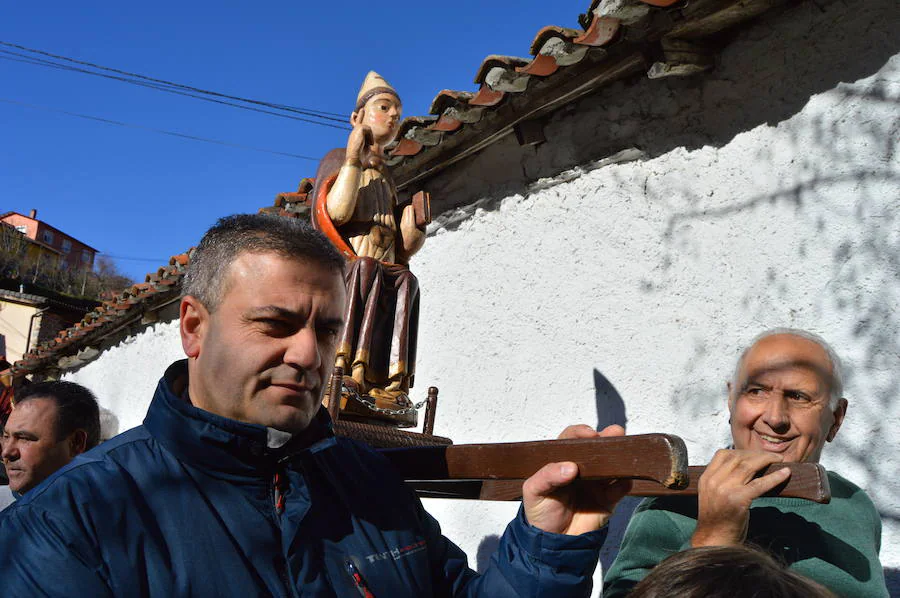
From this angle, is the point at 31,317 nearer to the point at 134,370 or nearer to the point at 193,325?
the point at 134,370

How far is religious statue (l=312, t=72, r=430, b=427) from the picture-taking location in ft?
9.78

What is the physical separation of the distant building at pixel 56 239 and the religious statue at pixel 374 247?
41.5 meters

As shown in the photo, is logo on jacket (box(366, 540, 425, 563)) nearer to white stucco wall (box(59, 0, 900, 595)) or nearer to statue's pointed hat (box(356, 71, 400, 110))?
white stucco wall (box(59, 0, 900, 595))

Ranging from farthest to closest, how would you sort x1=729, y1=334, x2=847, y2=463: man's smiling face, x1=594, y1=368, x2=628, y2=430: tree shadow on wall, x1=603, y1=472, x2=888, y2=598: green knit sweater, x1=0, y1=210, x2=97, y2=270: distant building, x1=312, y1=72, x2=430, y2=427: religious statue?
x1=0, y1=210, x2=97, y2=270: distant building < x1=594, y1=368, x2=628, y2=430: tree shadow on wall < x1=312, y1=72, x2=430, y2=427: religious statue < x1=729, y1=334, x2=847, y2=463: man's smiling face < x1=603, y1=472, x2=888, y2=598: green knit sweater

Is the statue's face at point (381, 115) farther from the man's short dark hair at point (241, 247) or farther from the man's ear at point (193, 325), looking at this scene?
the man's ear at point (193, 325)

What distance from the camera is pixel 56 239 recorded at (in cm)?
4656

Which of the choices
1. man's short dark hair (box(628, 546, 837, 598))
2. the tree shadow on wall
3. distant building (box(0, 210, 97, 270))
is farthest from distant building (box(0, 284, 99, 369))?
distant building (box(0, 210, 97, 270))

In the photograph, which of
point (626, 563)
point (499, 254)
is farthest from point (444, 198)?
point (626, 563)

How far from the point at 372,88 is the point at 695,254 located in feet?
4.77

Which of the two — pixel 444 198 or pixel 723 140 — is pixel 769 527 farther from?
pixel 444 198

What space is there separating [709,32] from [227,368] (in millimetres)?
2578

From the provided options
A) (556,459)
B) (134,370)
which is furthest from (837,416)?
(134,370)

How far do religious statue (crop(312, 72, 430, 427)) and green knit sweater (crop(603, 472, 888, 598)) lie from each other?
1238mm

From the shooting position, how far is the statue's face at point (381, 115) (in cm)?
319
